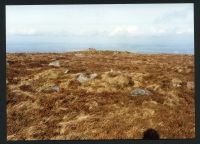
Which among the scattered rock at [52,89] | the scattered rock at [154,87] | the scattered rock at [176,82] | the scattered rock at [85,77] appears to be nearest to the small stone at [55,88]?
the scattered rock at [52,89]

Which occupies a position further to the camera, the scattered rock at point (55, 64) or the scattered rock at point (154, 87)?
the scattered rock at point (55, 64)

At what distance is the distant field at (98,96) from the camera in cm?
1009

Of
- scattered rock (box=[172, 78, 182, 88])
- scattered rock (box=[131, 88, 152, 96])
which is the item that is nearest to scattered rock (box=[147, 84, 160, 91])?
scattered rock (box=[131, 88, 152, 96])

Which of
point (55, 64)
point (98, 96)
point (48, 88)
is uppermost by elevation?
point (55, 64)

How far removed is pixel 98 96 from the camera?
1102 cm

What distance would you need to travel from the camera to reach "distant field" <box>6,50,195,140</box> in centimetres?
1009

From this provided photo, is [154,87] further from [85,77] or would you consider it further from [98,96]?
[85,77]

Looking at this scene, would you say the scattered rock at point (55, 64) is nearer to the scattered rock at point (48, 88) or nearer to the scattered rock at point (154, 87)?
the scattered rock at point (48, 88)

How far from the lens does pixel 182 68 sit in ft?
37.8

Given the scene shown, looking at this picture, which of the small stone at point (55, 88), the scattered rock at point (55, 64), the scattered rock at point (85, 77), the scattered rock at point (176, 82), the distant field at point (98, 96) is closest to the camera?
the distant field at point (98, 96)

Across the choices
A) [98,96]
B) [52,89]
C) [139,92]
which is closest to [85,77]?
[98,96]

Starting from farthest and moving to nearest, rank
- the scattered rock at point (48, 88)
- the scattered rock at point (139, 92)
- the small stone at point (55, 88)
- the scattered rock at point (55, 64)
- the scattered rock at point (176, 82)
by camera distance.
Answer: the scattered rock at point (55, 64), the scattered rock at point (176, 82), the small stone at point (55, 88), the scattered rock at point (48, 88), the scattered rock at point (139, 92)

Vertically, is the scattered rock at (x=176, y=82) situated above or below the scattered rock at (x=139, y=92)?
above

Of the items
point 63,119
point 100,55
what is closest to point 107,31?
point 100,55
